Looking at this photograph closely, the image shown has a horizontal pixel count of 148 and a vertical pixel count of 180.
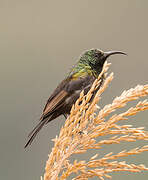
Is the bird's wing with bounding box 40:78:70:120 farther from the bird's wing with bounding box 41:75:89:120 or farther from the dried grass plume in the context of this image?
the dried grass plume

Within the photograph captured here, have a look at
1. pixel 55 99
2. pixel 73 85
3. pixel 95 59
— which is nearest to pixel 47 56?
pixel 95 59

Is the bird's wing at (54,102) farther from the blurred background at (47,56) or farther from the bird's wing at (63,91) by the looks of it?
the blurred background at (47,56)

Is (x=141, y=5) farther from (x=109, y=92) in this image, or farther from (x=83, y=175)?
(x=83, y=175)

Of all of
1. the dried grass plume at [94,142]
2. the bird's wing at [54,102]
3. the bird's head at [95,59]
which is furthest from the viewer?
the bird's head at [95,59]

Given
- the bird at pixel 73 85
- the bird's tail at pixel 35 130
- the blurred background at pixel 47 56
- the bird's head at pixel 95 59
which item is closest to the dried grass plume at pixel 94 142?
the bird's tail at pixel 35 130

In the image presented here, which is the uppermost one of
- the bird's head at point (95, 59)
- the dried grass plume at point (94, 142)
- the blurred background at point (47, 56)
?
the dried grass plume at point (94, 142)

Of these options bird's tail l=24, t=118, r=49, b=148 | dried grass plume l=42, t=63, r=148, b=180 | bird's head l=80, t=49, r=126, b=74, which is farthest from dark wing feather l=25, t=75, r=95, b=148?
dried grass plume l=42, t=63, r=148, b=180
